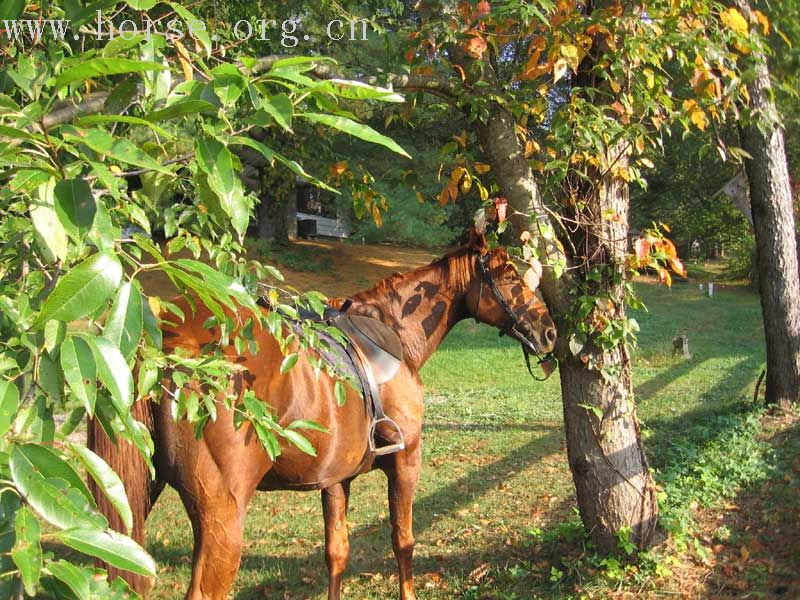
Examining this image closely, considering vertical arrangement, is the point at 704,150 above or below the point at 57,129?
above

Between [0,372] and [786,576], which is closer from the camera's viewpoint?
[0,372]

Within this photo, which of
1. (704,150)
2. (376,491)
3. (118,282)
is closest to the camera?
(118,282)

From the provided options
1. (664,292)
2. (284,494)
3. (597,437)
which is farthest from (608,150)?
(664,292)

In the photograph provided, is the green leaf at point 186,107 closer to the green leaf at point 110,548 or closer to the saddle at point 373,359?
the green leaf at point 110,548

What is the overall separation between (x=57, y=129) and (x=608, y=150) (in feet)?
11.5

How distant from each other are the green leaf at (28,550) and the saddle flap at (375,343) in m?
2.97

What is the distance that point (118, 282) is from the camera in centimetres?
91

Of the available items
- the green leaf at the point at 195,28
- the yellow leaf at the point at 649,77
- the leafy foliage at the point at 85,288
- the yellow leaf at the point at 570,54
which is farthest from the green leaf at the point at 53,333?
the yellow leaf at the point at 649,77

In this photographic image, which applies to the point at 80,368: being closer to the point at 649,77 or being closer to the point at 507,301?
the point at 507,301

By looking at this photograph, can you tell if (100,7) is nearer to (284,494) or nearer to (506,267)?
(506,267)

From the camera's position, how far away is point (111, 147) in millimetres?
931

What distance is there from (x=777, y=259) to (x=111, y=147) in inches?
304

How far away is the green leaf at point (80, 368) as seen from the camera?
2.90ft

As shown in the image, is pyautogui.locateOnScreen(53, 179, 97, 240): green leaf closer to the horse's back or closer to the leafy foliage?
the leafy foliage
